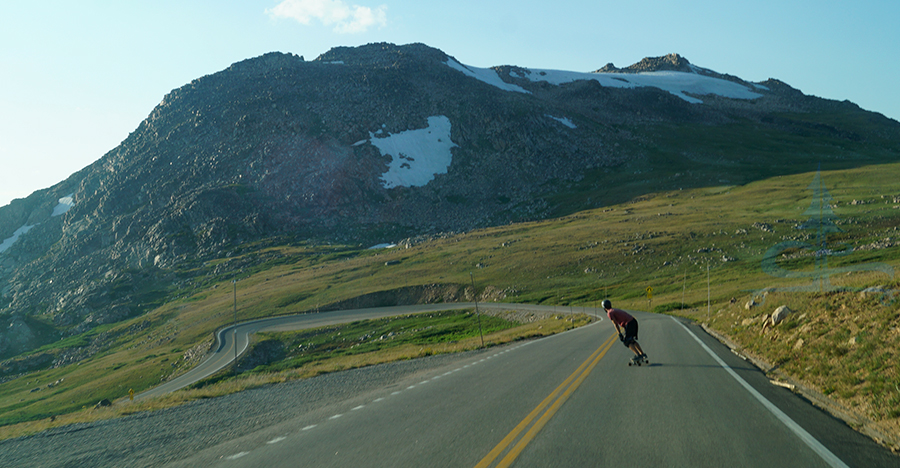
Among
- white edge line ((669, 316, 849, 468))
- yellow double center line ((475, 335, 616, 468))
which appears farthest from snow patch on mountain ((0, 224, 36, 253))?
white edge line ((669, 316, 849, 468))

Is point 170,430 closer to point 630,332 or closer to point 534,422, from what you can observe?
point 534,422

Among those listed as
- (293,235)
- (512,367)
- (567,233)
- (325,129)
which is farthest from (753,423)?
(325,129)

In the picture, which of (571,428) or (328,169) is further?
(328,169)

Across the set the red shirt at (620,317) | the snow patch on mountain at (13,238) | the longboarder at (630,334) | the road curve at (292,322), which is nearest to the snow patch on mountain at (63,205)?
the snow patch on mountain at (13,238)

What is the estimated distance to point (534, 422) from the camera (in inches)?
326

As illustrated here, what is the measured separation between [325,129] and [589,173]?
3308 inches

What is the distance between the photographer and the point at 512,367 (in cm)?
1609

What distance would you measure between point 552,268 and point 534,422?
78.1 m

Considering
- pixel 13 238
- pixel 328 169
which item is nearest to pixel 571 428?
pixel 328 169

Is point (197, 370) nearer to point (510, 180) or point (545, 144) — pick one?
point (510, 180)

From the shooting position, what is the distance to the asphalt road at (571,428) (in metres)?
6.45

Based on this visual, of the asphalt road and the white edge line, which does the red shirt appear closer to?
the asphalt road

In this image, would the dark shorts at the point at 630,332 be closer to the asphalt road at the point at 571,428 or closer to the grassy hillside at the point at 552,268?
the asphalt road at the point at 571,428

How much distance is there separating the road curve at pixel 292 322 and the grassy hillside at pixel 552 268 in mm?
3408
